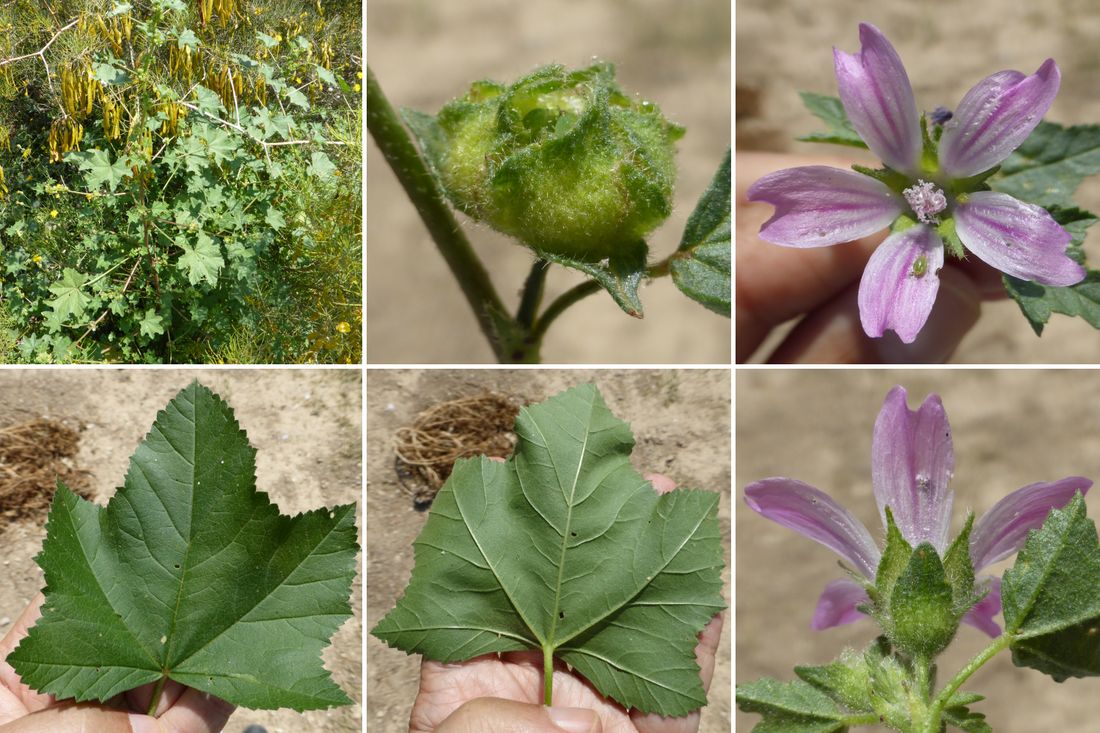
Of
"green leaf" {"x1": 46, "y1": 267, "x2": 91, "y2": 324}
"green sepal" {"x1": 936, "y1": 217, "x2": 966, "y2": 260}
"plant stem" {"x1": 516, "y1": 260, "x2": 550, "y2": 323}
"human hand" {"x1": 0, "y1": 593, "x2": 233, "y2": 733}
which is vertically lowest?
"human hand" {"x1": 0, "y1": 593, "x2": 233, "y2": 733}

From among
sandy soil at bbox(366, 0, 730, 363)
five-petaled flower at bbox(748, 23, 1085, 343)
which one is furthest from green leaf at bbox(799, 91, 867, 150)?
sandy soil at bbox(366, 0, 730, 363)

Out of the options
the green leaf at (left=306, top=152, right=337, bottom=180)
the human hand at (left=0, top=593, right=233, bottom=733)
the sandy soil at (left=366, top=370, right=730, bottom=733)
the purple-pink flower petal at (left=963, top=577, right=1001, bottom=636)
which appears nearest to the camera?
the purple-pink flower petal at (left=963, top=577, right=1001, bottom=636)

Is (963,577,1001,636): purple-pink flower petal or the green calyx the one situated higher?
the green calyx

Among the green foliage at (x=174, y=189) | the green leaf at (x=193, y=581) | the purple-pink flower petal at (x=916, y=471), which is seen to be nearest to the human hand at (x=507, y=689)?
the green leaf at (x=193, y=581)

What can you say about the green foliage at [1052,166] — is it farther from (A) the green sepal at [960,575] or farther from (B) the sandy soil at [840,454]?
(B) the sandy soil at [840,454]

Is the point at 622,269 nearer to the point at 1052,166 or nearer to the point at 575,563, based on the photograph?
the point at 575,563

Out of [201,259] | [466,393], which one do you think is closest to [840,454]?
[466,393]

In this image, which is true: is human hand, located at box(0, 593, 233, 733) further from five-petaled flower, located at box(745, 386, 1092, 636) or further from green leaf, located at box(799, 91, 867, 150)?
green leaf, located at box(799, 91, 867, 150)

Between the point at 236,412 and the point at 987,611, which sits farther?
the point at 236,412

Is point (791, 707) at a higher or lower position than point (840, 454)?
higher
